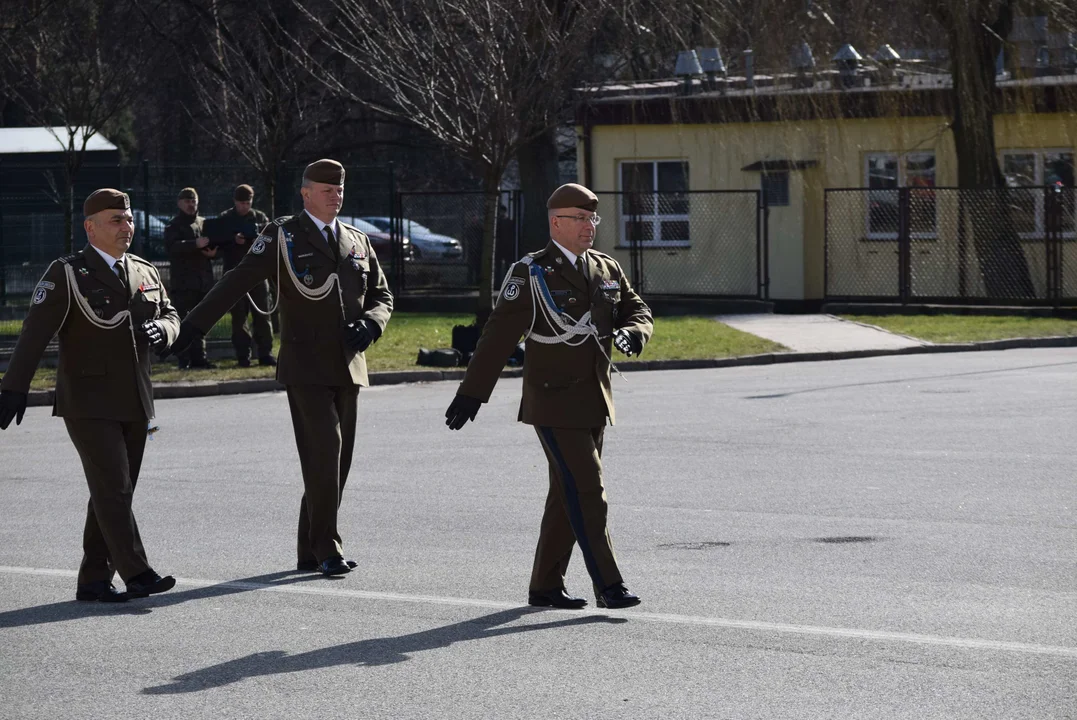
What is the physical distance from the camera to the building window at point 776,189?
89.2 ft

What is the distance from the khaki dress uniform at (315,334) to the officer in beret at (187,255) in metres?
9.61

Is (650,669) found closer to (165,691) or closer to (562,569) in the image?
(562,569)

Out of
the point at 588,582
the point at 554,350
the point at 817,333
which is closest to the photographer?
the point at 554,350

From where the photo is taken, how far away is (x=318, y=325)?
25.3 ft

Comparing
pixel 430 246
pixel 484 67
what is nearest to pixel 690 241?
pixel 430 246

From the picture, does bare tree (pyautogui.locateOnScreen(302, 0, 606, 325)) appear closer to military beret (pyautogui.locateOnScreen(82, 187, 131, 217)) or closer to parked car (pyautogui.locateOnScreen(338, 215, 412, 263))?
parked car (pyautogui.locateOnScreen(338, 215, 412, 263))

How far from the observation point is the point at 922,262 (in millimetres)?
26438

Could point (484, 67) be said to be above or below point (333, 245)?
above

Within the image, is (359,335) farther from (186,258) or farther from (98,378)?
(186,258)

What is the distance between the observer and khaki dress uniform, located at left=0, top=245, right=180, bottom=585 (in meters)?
7.17

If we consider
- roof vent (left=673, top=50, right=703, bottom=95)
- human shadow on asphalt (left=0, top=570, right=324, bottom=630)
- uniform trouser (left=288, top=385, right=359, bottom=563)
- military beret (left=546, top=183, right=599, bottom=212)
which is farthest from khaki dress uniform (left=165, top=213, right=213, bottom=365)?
roof vent (left=673, top=50, right=703, bottom=95)

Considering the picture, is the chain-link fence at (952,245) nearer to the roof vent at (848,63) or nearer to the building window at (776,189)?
the building window at (776,189)

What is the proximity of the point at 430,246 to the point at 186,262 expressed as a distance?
13.0 meters

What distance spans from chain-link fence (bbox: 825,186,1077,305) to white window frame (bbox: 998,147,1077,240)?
22mm
